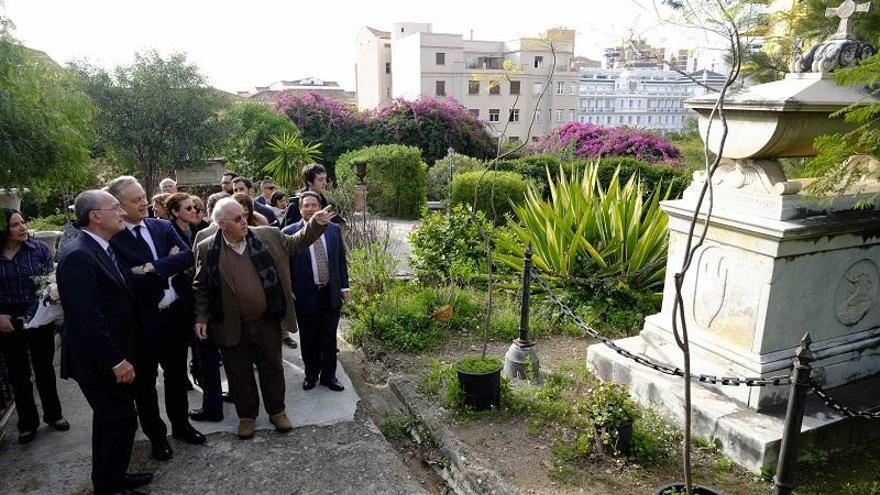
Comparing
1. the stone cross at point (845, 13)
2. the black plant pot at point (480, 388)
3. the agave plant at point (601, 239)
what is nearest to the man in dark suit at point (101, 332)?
the black plant pot at point (480, 388)

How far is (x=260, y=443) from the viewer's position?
395 centimetres

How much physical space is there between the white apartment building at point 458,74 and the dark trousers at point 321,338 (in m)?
32.7

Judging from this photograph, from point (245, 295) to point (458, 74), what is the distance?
38175 mm

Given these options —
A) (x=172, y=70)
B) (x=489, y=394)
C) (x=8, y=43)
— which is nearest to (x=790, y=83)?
(x=489, y=394)

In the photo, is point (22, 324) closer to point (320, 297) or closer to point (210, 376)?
point (210, 376)

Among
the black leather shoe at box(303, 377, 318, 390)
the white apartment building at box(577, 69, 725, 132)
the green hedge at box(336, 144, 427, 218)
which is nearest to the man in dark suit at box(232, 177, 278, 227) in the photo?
the black leather shoe at box(303, 377, 318, 390)

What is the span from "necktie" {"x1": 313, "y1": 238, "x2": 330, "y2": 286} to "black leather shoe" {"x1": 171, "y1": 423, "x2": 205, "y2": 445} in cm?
135

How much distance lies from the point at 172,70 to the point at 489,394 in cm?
1271

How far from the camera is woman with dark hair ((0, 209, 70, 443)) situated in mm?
3795

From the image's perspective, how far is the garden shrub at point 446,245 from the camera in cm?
723

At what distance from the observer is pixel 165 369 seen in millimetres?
3822

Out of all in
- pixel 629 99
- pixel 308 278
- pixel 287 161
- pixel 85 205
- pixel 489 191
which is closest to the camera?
pixel 85 205

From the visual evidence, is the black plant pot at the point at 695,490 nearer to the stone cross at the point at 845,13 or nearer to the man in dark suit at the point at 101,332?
the man in dark suit at the point at 101,332

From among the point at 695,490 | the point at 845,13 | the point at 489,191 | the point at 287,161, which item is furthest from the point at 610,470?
the point at 287,161
